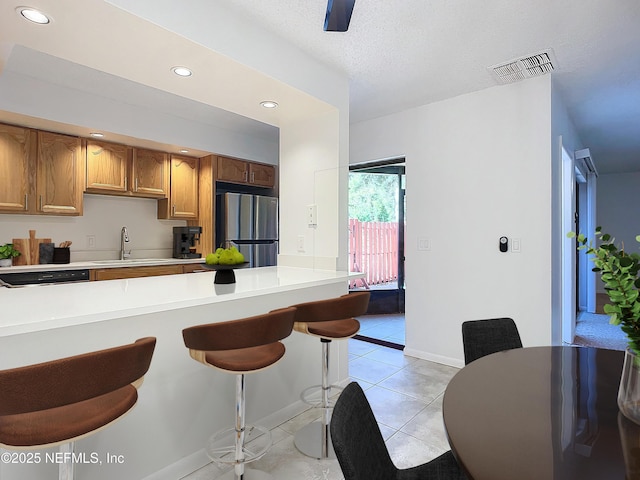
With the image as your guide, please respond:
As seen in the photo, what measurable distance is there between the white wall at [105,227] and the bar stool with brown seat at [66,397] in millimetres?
3156

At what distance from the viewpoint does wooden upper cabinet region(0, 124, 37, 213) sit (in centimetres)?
315

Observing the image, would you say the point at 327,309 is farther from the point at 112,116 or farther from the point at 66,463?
the point at 112,116

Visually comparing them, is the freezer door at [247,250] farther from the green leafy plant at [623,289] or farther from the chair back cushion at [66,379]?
the green leafy plant at [623,289]

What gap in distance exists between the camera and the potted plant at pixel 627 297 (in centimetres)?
85

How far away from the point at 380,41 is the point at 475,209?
5.56 feet

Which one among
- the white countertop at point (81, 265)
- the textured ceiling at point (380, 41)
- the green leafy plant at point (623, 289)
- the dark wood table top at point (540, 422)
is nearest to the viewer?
the dark wood table top at point (540, 422)

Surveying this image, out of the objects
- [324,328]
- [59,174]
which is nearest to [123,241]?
[59,174]

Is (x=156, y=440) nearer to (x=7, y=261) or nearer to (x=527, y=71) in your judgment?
(x=7, y=261)

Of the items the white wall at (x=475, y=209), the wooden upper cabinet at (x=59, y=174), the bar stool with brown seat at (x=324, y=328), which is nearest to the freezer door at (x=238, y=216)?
the wooden upper cabinet at (x=59, y=174)

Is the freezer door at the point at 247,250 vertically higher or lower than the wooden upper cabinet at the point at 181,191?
Result: lower

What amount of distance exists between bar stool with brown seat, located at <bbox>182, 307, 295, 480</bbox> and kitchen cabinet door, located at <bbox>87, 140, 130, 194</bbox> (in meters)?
2.95

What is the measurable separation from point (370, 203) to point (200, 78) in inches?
133

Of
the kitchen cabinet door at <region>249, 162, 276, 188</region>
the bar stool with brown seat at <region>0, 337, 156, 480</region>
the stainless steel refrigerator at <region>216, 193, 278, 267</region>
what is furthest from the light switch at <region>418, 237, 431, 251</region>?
the bar stool with brown seat at <region>0, 337, 156, 480</region>

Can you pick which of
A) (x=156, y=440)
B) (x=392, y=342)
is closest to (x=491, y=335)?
(x=156, y=440)
